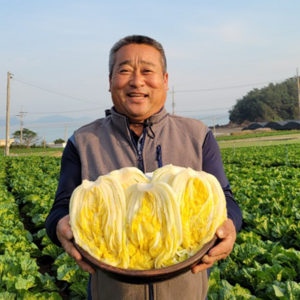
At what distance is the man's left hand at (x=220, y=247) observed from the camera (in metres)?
1.64

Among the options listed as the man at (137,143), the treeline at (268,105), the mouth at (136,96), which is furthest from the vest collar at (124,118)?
the treeline at (268,105)

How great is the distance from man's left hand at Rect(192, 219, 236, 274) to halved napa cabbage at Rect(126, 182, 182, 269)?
20 centimetres

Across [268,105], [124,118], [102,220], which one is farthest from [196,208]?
[268,105]

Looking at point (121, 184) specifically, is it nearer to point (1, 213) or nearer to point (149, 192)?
point (149, 192)

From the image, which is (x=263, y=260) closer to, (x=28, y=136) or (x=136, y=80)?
(x=136, y=80)

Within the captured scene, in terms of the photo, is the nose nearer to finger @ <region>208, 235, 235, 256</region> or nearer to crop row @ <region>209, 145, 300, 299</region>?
finger @ <region>208, 235, 235, 256</region>

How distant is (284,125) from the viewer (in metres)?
76.8

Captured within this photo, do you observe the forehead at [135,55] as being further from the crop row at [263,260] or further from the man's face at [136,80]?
the crop row at [263,260]

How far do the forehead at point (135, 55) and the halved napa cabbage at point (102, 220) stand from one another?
0.84 meters

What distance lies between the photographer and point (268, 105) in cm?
10212

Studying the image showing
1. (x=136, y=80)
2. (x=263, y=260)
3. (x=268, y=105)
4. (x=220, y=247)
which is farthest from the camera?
(x=268, y=105)

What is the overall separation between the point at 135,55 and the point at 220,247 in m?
1.26

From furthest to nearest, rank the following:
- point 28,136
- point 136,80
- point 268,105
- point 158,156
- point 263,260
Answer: point 268,105
point 28,136
point 263,260
point 158,156
point 136,80

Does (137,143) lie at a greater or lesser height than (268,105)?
lesser
